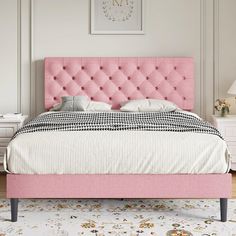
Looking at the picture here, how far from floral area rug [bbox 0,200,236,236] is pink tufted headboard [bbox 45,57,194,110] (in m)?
1.77

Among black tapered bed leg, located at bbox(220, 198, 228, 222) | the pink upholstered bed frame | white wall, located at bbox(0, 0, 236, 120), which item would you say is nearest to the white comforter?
black tapered bed leg, located at bbox(220, 198, 228, 222)

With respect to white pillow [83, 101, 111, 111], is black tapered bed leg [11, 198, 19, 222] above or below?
below

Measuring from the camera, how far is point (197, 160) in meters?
3.02

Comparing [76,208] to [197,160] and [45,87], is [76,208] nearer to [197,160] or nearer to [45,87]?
[197,160]

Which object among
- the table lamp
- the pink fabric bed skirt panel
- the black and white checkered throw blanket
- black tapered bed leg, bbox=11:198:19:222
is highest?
the table lamp

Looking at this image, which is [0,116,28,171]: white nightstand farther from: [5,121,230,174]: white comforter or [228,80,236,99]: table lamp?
[228,80,236,99]: table lamp

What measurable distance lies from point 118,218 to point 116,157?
1.52 ft

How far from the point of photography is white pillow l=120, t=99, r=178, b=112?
461cm

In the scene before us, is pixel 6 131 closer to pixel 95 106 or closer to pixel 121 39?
pixel 95 106

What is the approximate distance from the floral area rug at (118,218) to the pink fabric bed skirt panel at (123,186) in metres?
0.19

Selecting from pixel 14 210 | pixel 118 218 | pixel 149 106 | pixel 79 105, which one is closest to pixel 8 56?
pixel 79 105

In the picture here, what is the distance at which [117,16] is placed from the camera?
5.07 meters

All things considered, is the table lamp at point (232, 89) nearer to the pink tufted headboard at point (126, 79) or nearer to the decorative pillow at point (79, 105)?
the pink tufted headboard at point (126, 79)

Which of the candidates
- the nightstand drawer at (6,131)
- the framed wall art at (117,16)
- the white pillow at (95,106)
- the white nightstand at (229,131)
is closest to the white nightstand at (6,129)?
the nightstand drawer at (6,131)
